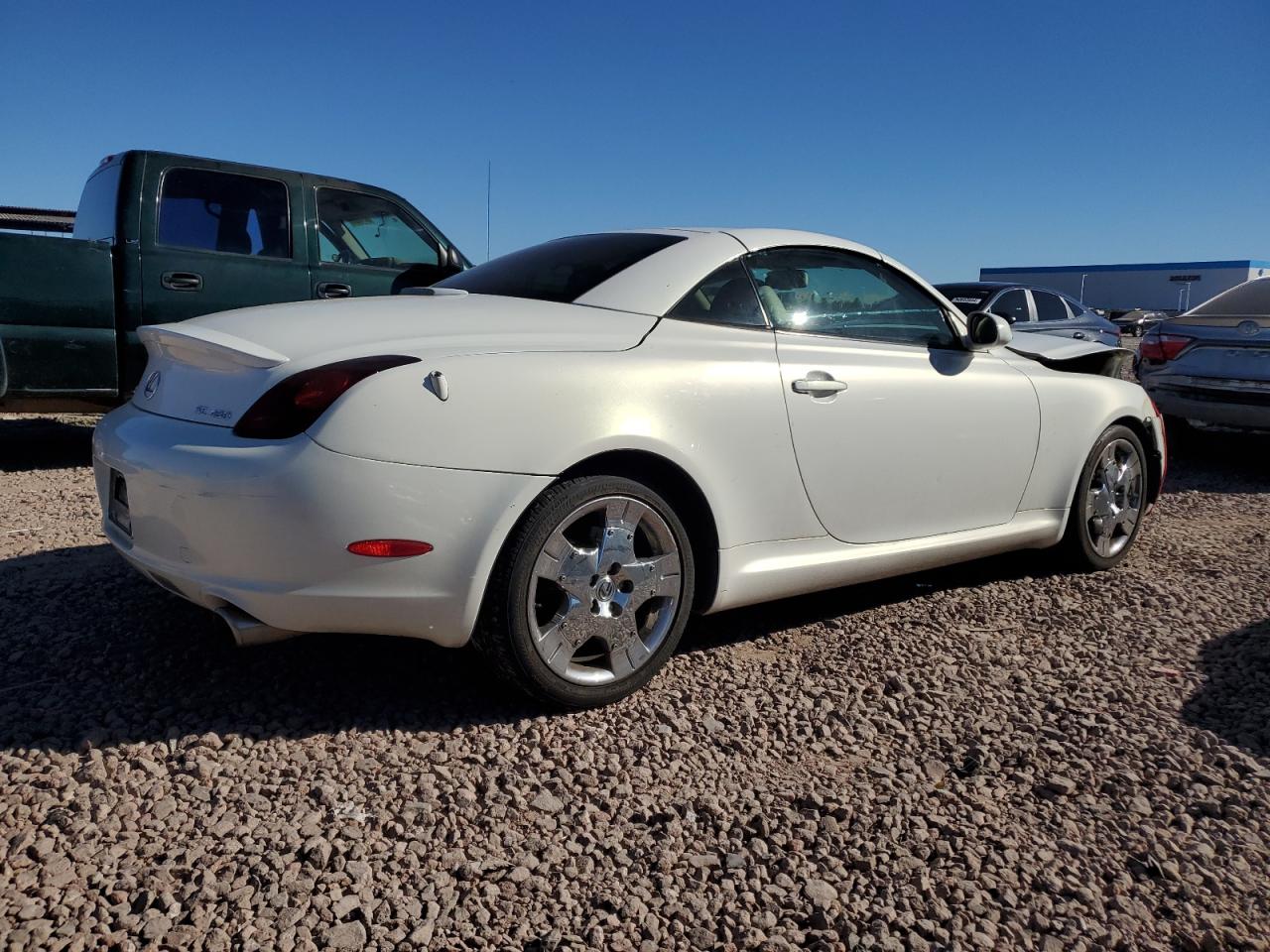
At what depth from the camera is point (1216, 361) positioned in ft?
24.7

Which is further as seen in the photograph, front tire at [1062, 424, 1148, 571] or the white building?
the white building

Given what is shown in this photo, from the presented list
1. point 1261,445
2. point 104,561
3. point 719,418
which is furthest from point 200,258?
point 1261,445

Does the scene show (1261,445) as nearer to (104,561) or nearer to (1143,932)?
(1143,932)

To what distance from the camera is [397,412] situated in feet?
8.27

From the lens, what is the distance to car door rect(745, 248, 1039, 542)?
11.1 feet

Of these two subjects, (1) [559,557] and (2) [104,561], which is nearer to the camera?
(1) [559,557]

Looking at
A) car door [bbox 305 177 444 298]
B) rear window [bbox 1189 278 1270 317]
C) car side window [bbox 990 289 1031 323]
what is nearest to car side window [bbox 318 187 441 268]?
car door [bbox 305 177 444 298]

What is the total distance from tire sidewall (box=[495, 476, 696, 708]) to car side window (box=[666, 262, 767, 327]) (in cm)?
62

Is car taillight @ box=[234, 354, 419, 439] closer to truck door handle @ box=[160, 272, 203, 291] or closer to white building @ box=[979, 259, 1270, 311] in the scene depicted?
truck door handle @ box=[160, 272, 203, 291]

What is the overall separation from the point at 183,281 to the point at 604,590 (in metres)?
4.55

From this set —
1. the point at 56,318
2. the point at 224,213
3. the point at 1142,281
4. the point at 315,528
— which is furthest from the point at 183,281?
the point at 1142,281

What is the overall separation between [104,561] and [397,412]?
7.76 ft

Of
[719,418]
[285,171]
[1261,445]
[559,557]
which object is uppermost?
[285,171]

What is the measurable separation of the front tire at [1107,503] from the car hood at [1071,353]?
329mm
